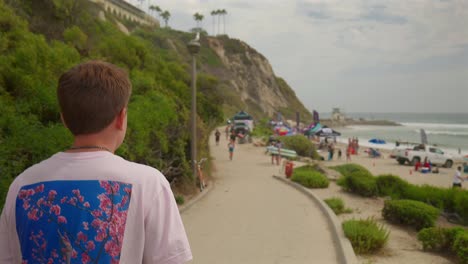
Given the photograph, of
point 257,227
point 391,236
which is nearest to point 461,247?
point 391,236

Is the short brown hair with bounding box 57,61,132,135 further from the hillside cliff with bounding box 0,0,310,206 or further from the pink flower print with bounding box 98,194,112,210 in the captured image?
the hillside cliff with bounding box 0,0,310,206

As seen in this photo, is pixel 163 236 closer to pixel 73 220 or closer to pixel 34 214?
pixel 73 220

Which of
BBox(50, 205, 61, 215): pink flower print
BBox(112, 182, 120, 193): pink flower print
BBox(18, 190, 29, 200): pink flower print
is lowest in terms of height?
BBox(50, 205, 61, 215): pink flower print

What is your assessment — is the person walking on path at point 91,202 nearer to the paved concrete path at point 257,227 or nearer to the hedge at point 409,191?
the paved concrete path at point 257,227

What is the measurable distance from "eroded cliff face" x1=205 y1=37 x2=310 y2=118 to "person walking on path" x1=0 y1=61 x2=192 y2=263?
2967 inches

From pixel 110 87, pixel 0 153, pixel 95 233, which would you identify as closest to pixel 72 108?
pixel 110 87

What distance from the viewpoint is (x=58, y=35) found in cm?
1252

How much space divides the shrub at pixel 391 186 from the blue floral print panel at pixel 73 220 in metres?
13.4

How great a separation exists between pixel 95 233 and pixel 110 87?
50 cm

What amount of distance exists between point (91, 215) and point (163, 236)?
0.84ft

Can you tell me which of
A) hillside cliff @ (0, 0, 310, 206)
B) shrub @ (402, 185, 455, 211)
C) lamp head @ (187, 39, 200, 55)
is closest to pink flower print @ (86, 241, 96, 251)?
hillside cliff @ (0, 0, 310, 206)

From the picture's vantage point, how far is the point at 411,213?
9.46 m

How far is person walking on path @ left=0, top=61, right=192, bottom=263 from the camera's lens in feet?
4.27

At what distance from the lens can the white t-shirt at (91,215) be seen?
1.30 meters
